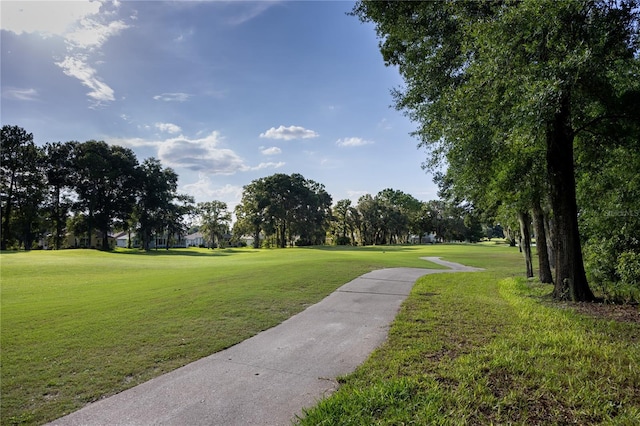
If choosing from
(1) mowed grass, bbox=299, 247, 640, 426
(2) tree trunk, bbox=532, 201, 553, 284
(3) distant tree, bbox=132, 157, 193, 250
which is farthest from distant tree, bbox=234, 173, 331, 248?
(1) mowed grass, bbox=299, 247, 640, 426

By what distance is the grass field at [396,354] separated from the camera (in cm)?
309

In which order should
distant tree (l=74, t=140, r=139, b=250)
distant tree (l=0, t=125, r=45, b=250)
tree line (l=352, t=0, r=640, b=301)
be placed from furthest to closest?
distant tree (l=74, t=140, r=139, b=250) → distant tree (l=0, t=125, r=45, b=250) → tree line (l=352, t=0, r=640, b=301)

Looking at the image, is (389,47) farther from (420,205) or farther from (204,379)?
(420,205)

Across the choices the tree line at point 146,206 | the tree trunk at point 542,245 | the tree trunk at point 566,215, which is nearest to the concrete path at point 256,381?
the tree trunk at point 566,215

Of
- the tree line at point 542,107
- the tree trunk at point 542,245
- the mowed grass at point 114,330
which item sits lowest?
the mowed grass at point 114,330

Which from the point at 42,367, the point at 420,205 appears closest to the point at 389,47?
the point at 42,367

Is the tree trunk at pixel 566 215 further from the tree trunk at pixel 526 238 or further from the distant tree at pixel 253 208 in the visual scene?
the distant tree at pixel 253 208

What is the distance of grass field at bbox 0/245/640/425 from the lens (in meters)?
3.09

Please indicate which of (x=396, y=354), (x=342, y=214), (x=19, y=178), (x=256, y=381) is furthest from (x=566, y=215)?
(x=342, y=214)

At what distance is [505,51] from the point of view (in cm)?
557

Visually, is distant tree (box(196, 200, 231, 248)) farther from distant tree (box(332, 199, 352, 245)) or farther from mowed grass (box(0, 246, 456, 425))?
mowed grass (box(0, 246, 456, 425))

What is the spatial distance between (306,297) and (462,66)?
22.7 ft

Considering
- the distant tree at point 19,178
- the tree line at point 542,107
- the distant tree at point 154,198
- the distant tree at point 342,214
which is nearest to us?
the tree line at point 542,107

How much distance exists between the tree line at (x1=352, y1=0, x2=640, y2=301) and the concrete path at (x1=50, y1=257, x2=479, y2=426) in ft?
14.9
